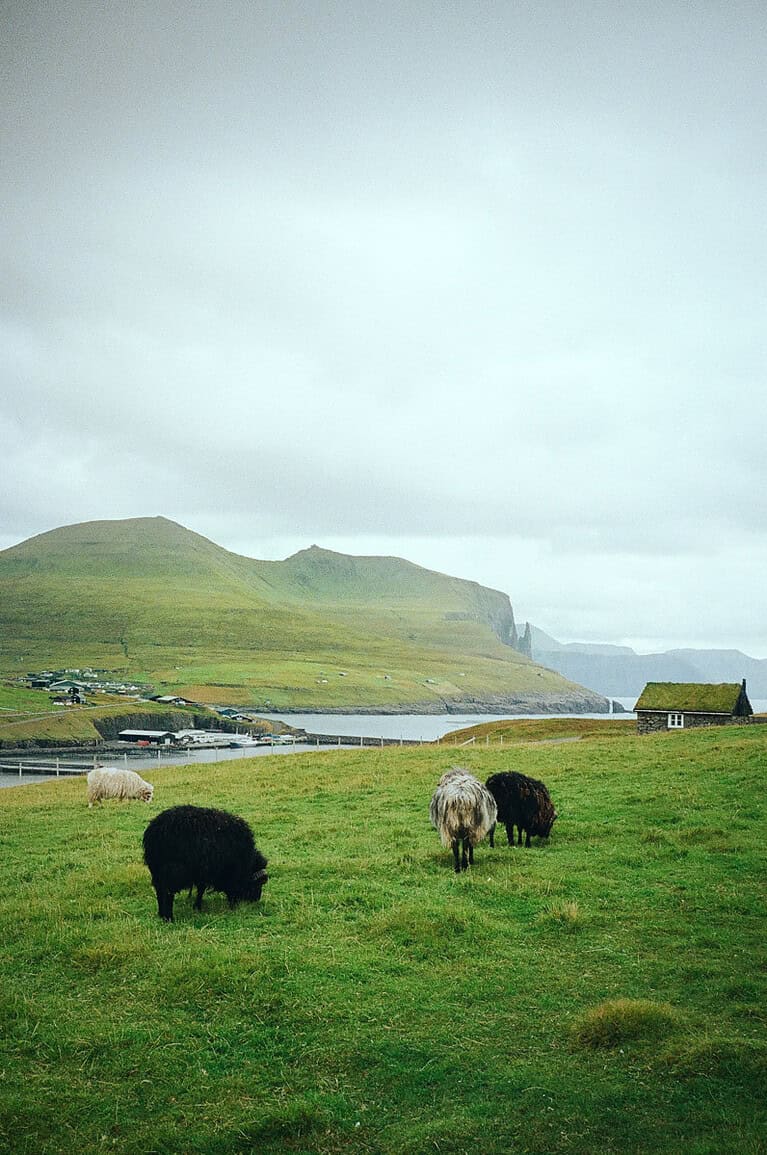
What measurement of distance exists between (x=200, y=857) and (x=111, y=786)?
1833 centimetres

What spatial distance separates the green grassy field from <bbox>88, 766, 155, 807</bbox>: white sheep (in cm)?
1112

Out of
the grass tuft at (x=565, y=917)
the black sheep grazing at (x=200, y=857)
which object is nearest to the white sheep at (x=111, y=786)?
the black sheep grazing at (x=200, y=857)

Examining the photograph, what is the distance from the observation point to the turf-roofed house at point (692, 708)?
6278cm

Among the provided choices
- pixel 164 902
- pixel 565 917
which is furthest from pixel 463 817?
pixel 164 902

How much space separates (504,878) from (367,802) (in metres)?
11.6

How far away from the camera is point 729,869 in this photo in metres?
16.0

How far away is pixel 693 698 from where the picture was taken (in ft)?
212

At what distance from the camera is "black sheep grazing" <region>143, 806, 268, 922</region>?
523 inches

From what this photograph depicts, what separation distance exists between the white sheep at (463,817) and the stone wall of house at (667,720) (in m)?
49.3

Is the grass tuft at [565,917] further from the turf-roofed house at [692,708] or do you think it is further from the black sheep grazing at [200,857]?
the turf-roofed house at [692,708]

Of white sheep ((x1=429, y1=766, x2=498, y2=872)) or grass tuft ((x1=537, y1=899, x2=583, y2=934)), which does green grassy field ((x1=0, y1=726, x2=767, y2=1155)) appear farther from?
white sheep ((x1=429, y1=766, x2=498, y2=872))

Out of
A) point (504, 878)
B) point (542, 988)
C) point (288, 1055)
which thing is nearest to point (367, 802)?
point (504, 878)

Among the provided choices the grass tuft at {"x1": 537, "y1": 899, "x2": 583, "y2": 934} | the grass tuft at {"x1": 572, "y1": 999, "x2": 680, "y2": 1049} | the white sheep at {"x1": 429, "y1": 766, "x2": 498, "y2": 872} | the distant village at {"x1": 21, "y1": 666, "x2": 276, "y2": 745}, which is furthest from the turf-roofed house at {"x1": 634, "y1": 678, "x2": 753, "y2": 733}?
the distant village at {"x1": 21, "y1": 666, "x2": 276, "y2": 745}

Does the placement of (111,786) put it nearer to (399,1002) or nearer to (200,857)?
(200,857)
